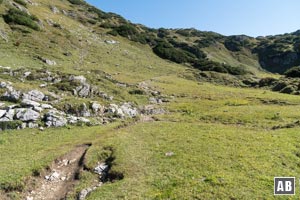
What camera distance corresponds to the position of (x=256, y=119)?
35094 mm

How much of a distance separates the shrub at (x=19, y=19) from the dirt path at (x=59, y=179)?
5392 centimetres

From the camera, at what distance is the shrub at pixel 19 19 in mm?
68375

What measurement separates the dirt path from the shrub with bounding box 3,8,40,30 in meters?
53.9

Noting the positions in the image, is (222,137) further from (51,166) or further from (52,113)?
(52,113)

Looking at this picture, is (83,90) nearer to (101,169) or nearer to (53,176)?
(53,176)

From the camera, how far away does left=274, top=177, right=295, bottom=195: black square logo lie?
17344 millimetres

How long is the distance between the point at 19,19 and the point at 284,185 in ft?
218

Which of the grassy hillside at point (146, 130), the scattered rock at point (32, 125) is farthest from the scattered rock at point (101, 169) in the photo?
the scattered rock at point (32, 125)

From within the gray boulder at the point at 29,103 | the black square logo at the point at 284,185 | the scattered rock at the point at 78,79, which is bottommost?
the black square logo at the point at 284,185

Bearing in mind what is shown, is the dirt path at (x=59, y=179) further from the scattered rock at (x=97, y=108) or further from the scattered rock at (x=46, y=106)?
the scattered rock at (x=97, y=108)

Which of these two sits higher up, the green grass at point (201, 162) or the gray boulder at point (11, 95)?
the gray boulder at point (11, 95)

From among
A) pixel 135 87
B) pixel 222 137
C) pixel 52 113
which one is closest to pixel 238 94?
pixel 135 87

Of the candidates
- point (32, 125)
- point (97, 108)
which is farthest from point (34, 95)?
point (97, 108)

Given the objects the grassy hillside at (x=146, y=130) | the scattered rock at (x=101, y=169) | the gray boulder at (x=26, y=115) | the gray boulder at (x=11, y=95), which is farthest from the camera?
the gray boulder at (x=11, y=95)
